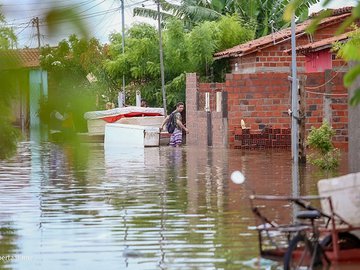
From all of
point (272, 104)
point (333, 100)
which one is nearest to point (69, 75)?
point (333, 100)

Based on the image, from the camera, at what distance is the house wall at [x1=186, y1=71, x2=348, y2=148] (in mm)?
28984

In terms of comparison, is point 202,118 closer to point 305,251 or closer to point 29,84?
point 305,251

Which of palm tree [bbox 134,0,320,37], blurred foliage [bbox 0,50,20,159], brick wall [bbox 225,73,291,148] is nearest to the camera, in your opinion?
blurred foliage [bbox 0,50,20,159]

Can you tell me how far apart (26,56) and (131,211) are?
467 inches

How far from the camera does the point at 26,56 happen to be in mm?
2918

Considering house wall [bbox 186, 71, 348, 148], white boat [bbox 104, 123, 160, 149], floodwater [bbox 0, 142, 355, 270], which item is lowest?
floodwater [bbox 0, 142, 355, 270]

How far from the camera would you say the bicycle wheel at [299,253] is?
8430mm

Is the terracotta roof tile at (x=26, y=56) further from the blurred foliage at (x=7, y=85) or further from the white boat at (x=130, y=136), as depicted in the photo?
the white boat at (x=130, y=136)

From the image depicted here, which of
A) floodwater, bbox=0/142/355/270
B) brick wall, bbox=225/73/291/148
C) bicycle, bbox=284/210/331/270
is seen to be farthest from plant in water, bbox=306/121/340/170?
bicycle, bbox=284/210/331/270

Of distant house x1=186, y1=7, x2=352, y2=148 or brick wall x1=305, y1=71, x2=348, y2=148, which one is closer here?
brick wall x1=305, y1=71, x2=348, y2=148

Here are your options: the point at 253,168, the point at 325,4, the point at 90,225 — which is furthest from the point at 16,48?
the point at 253,168

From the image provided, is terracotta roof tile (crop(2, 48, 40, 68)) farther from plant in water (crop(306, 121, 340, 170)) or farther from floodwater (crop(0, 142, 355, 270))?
plant in water (crop(306, 121, 340, 170))

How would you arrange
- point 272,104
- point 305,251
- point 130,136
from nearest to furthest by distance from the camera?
point 305,251 < point 272,104 < point 130,136

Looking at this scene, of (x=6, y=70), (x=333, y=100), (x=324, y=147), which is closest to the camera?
(x=6, y=70)
